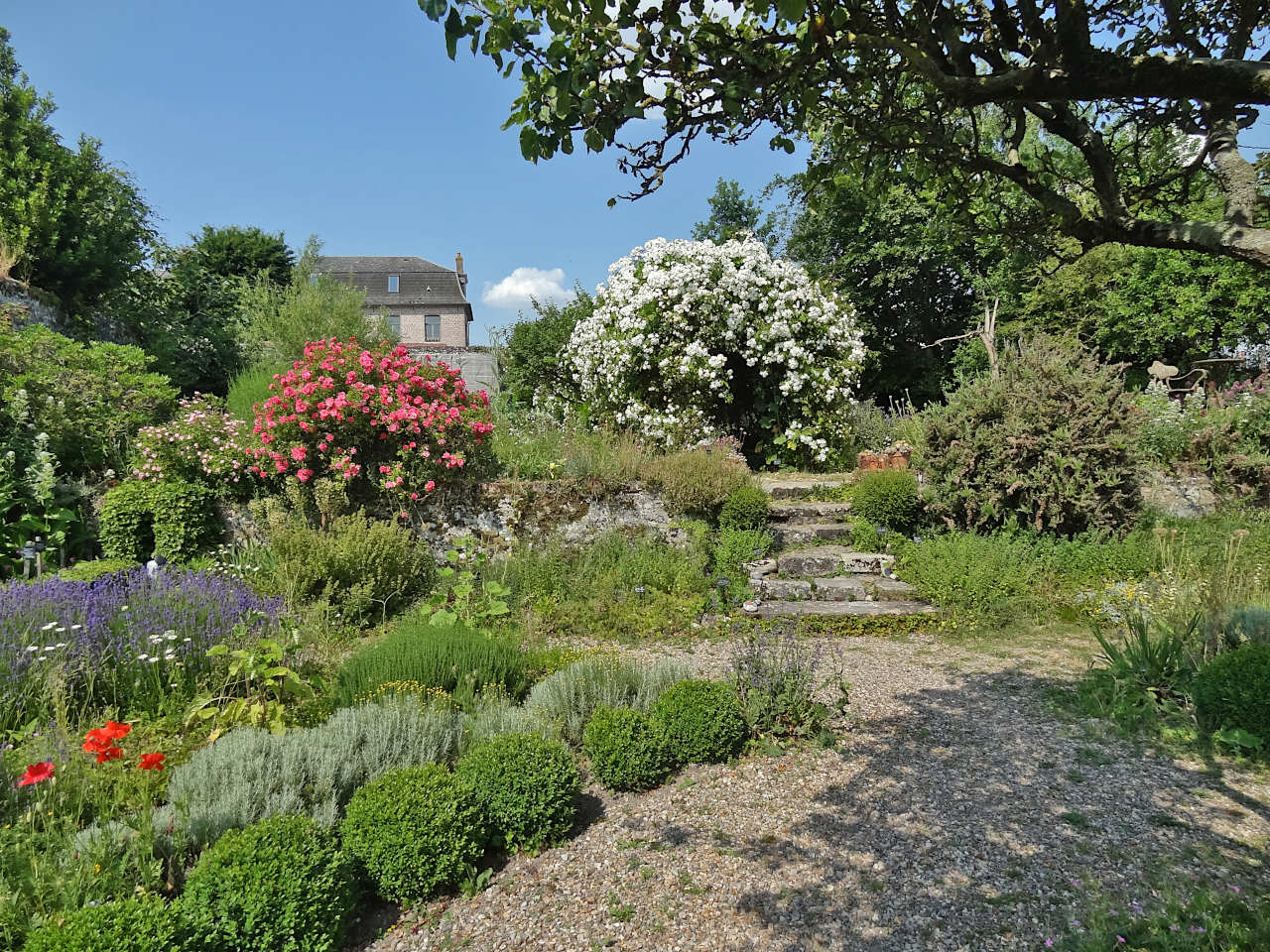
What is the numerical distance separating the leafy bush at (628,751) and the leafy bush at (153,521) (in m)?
4.69

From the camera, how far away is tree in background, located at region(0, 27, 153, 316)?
27.5 ft

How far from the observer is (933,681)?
4324 mm

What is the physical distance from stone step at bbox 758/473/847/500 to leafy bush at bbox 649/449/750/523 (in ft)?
2.72

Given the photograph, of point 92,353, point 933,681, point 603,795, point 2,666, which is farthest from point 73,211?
point 933,681

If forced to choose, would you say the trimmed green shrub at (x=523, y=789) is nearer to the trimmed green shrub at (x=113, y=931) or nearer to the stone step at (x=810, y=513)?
the trimmed green shrub at (x=113, y=931)

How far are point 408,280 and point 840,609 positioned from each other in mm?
36762

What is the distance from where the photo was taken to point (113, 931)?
1.78 metres

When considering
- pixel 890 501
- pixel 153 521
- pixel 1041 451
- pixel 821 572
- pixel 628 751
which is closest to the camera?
pixel 628 751

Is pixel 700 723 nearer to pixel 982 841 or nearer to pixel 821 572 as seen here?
pixel 982 841

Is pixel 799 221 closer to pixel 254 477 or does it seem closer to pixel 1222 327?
pixel 1222 327

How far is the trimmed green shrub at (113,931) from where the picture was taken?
1.73 metres

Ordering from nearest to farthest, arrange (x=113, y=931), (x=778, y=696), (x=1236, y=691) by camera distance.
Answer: (x=113, y=931) < (x=1236, y=691) < (x=778, y=696)

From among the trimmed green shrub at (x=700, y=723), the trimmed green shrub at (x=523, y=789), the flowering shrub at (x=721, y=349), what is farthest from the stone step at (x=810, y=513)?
the trimmed green shrub at (x=523, y=789)

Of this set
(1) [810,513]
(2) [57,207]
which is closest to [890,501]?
(1) [810,513]
